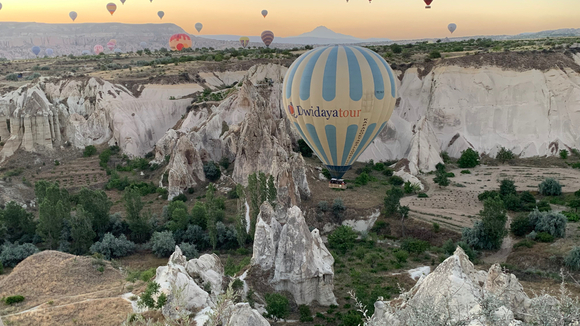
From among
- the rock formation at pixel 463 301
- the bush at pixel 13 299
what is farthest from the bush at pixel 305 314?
the bush at pixel 13 299

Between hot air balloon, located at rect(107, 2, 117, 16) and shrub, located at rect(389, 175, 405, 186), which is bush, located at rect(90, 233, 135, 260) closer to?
shrub, located at rect(389, 175, 405, 186)

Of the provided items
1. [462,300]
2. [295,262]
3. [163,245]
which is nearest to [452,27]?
[163,245]

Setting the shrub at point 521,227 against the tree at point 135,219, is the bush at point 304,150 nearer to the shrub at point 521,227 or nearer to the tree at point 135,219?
the tree at point 135,219

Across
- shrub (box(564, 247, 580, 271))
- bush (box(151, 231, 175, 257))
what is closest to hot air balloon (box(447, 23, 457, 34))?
shrub (box(564, 247, 580, 271))

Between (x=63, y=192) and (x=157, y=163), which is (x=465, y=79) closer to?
(x=157, y=163)

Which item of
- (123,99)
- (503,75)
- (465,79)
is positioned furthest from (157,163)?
(503,75)
